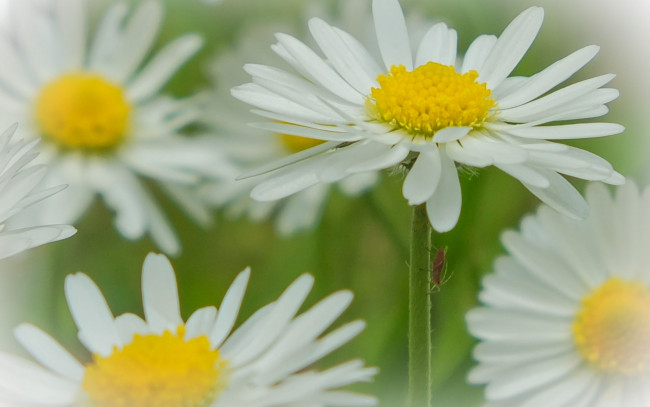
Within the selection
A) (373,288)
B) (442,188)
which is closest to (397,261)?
(373,288)

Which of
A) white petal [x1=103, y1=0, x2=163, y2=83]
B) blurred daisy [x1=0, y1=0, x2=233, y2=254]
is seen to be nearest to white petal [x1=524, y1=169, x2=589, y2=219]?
blurred daisy [x1=0, y1=0, x2=233, y2=254]

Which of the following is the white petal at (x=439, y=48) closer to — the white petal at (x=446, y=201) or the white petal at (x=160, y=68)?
the white petal at (x=446, y=201)

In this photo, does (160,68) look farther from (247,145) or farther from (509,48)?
(509,48)

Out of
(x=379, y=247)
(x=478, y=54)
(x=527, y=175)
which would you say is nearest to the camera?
(x=527, y=175)

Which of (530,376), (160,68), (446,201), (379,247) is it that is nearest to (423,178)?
(446,201)

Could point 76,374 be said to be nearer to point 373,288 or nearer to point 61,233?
point 61,233

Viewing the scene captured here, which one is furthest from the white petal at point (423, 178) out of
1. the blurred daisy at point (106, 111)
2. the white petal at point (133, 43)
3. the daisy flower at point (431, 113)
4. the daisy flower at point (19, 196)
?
the white petal at point (133, 43)

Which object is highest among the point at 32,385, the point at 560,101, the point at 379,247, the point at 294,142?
the point at 294,142
